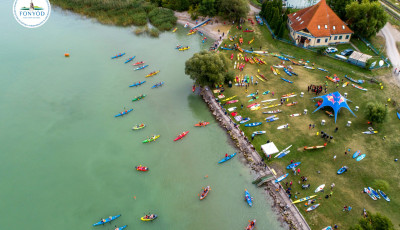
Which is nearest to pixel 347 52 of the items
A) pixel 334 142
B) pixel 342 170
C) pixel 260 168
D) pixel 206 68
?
pixel 334 142

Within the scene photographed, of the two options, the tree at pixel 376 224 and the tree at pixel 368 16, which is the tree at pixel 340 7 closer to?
the tree at pixel 368 16

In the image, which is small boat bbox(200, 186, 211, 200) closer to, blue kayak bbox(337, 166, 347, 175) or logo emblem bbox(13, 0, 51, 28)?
blue kayak bbox(337, 166, 347, 175)

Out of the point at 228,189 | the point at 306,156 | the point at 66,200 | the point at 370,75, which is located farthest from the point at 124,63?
the point at 370,75

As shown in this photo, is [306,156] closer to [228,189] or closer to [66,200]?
[228,189]

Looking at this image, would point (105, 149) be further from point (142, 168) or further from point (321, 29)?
point (321, 29)

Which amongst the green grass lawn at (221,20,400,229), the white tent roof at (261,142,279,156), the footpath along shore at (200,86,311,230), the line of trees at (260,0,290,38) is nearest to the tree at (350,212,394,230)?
the green grass lawn at (221,20,400,229)

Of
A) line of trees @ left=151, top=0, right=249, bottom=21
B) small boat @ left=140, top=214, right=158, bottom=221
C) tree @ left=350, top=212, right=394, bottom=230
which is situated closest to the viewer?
tree @ left=350, top=212, right=394, bottom=230

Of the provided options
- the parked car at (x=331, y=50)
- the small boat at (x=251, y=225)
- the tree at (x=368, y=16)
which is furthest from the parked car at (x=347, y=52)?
the small boat at (x=251, y=225)
